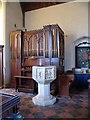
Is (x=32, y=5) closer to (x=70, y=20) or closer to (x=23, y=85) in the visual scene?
(x=70, y=20)

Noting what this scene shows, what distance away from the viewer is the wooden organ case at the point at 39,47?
5258 mm

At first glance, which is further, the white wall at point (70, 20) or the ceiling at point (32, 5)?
the ceiling at point (32, 5)

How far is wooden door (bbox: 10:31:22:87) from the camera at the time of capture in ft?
19.9

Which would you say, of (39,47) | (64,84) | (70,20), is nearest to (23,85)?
(39,47)

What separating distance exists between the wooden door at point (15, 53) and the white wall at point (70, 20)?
168 centimetres

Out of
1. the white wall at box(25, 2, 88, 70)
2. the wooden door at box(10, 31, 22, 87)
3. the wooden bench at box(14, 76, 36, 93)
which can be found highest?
the white wall at box(25, 2, 88, 70)

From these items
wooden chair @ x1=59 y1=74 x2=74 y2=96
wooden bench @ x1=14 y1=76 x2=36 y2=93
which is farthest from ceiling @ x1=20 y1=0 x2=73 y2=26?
wooden chair @ x1=59 y1=74 x2=74 y2=96

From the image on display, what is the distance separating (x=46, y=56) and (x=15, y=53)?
141cm

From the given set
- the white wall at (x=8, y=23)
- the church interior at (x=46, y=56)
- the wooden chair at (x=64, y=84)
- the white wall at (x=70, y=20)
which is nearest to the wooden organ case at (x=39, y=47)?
the church interior at (x=46, y=56)

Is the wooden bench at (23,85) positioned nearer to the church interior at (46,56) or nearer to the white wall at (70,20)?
the church interior at (46,56)

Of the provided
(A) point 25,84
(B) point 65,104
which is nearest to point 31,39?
(A) point 25,84

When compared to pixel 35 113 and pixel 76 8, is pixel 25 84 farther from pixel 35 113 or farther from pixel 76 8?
pixel 76 8

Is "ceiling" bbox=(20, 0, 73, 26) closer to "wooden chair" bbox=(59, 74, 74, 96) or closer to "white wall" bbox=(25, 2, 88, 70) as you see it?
"white wall" bbox=(25, 2, 88, 70)

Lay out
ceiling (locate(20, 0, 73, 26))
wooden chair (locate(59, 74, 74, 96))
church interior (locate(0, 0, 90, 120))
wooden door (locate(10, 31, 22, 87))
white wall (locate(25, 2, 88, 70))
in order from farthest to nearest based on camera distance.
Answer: ceiling (locate(20, 0, 73, 26)) → white wall (locate(25, 2, 88, 70)) → wooden door (locate(10, 31, 22, 87)) → wooden chair (locate(59, 74, 74, 96)) → church interior (locate(0, 0, 90, 120))
